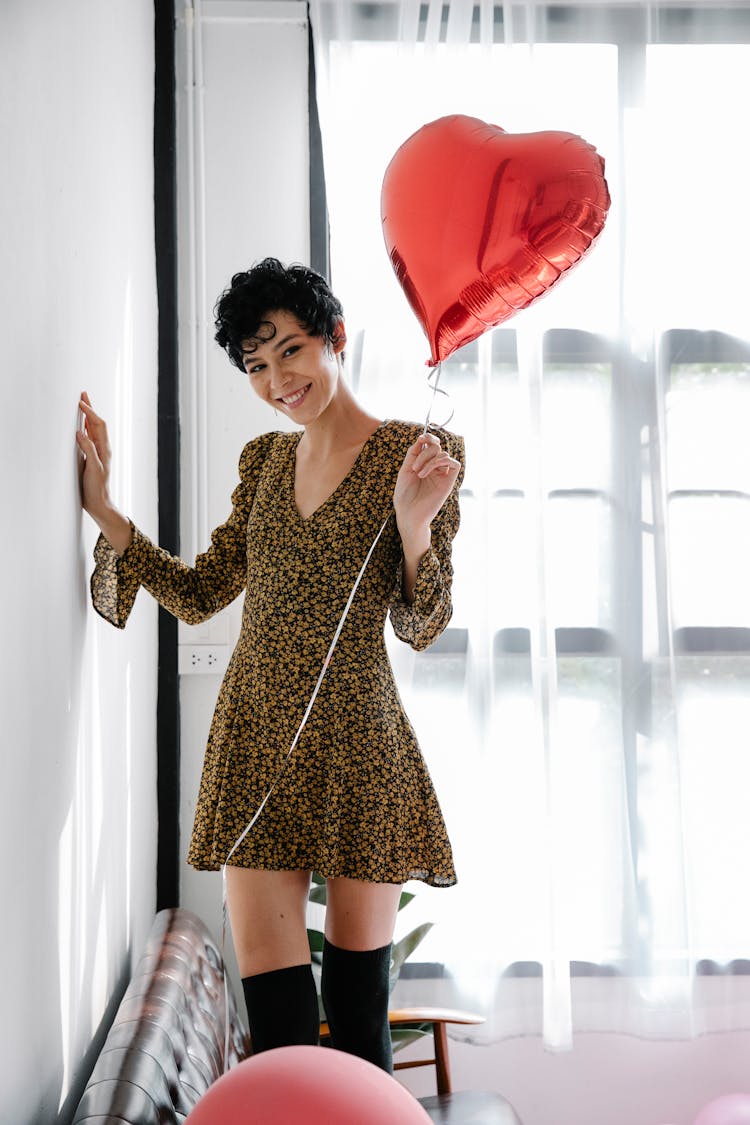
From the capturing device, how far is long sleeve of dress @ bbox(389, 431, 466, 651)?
1.39 m

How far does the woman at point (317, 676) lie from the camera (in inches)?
52.8

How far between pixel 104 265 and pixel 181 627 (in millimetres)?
873

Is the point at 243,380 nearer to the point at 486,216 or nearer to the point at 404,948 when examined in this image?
the point at 486,216

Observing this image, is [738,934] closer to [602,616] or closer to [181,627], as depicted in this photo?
[602,616]

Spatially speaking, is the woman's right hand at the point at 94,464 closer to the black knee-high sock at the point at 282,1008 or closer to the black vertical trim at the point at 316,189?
the black knee-high sock at the point at 282,1008

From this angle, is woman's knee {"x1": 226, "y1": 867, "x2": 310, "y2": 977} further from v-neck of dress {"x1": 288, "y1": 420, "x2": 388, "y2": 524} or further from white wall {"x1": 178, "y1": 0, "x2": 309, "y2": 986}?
white wall {"x1": 178, "y1": 0, "x2": 309, "y2": 986}

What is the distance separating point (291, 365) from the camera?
1.43 meters

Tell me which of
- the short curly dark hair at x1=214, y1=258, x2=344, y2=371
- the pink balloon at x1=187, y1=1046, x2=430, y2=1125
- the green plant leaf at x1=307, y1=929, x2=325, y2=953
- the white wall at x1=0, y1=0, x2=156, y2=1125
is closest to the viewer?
the pink balloon at x1=187, y1=1046, x2=430, y2=1125

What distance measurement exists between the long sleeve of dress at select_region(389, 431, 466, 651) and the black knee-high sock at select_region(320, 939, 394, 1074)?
43cm

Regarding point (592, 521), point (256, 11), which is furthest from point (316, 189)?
point (592, 521)

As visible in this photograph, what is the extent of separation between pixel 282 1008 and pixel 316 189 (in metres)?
1.75

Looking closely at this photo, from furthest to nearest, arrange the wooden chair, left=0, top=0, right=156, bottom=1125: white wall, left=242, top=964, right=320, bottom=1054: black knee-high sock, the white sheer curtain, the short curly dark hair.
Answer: the white sheer curtain
the wooden chair
the short curly dark hair
left=242, top=964, right=320, bottom=1054: black knee-high sock
left=0, top=0, right=156, bottom=1125: white wall

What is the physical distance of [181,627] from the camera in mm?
2256


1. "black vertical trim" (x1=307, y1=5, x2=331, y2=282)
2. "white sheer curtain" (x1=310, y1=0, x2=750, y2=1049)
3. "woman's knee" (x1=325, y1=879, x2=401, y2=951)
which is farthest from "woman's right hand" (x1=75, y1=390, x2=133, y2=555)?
"black vertical trim" (x1=307, y1=5, x2=331, y2=282)
